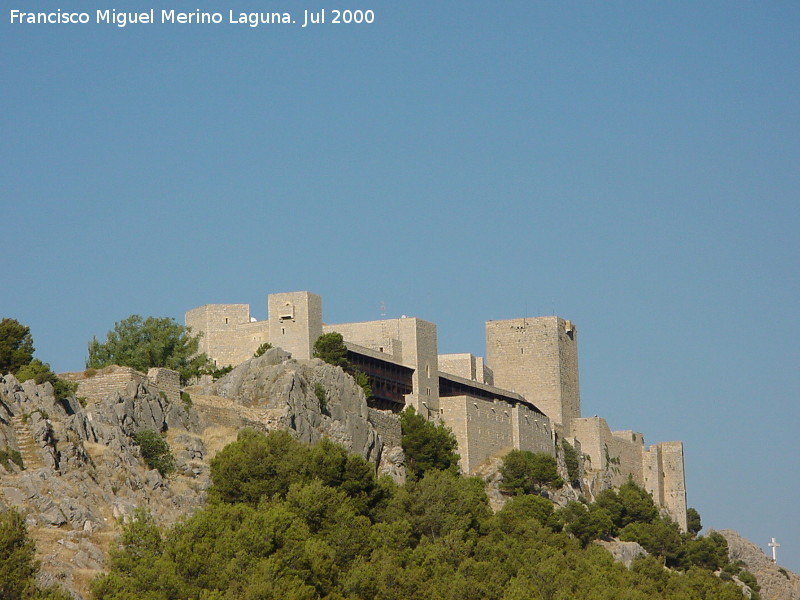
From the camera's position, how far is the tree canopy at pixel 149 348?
7956 centimetres

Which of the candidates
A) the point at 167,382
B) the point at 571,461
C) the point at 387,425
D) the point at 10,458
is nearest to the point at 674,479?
the point at 571,461

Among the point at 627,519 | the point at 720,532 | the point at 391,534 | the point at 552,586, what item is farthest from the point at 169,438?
the point at 720,532

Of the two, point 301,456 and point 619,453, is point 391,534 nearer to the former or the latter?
point 301,456

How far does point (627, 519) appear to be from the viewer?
308 feet

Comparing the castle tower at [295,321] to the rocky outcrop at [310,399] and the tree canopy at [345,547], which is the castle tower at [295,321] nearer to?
the rocky outcrop at [310,399]

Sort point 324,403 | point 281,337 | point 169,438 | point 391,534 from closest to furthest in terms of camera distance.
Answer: point 391,534
point 169,438
point 324,403
point 281,337

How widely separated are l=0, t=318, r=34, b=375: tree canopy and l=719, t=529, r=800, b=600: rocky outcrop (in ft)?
186

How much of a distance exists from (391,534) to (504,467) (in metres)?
25.9

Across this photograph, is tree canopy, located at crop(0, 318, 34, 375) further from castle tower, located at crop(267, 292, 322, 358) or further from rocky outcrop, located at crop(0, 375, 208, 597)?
castle tower, located at crop(267, 292, 322, 358)

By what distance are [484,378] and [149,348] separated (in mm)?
26517

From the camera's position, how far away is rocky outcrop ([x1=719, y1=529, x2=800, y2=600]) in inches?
4343

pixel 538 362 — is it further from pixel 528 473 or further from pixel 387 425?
pixel 387 425

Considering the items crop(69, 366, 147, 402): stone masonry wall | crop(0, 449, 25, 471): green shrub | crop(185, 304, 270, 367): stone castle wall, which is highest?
crop(185, 304, 270, 367): stone castle wall

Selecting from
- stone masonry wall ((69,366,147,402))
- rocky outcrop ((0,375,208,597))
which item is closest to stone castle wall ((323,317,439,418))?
rocky outcrop ((0,375,208,597))
